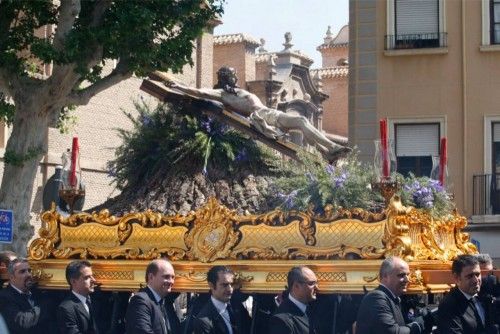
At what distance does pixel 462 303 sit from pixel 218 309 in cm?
183

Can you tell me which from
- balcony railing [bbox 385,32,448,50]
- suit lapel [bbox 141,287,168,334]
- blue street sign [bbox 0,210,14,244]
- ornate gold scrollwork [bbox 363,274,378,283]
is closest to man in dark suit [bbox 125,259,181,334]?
suit lapel [bbox 141,287,168,334]

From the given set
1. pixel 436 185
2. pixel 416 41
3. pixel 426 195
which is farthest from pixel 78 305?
pixel 416 41

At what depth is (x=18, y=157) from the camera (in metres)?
15.0

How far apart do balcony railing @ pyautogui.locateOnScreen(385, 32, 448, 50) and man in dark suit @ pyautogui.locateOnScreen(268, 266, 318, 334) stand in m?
14.1

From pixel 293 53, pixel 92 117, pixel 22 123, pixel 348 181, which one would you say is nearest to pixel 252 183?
pixel 348 181

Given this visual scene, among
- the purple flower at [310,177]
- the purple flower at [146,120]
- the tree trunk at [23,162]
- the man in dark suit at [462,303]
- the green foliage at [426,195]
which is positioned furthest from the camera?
the tree trunk at [23,162]

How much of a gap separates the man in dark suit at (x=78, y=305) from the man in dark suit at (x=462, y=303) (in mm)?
2827

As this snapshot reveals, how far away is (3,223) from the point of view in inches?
569

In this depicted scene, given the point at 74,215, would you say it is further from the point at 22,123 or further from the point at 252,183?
the point at 22,123

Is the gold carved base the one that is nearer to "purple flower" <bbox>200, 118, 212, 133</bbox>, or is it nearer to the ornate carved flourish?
the ornate carved flourish

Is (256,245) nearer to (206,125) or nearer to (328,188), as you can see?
(328,188)

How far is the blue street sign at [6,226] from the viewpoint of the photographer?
14.4 metres

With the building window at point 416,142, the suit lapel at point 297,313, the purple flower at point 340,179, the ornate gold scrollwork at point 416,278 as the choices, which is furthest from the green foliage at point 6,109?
the ornate gold scrollwork at point 416,278

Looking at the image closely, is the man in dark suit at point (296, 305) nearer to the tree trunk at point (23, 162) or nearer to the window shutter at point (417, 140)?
the tree trunk at point (23, 162)
